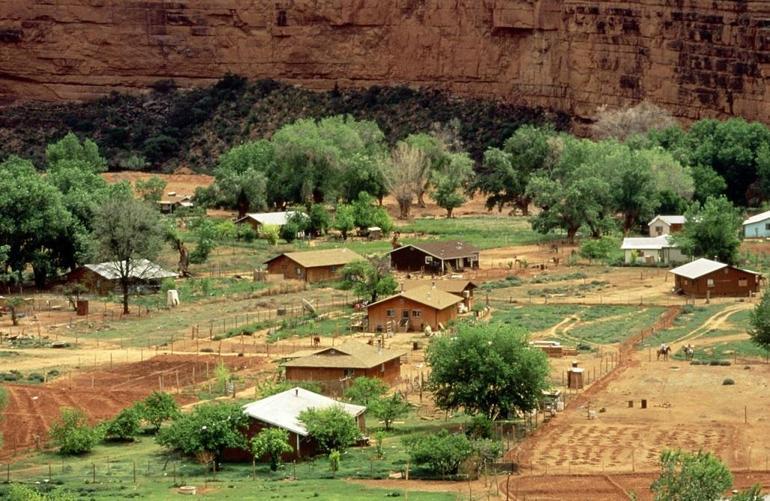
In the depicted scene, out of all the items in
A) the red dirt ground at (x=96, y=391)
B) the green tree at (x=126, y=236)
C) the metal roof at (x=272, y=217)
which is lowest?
the red dirt ground at (x=96, y=391)

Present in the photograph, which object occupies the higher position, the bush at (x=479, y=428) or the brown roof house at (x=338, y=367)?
the brown roof house at (x=338, y=367)

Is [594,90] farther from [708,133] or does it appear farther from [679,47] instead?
[708,133]

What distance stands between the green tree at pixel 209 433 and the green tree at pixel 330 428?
1678 mm

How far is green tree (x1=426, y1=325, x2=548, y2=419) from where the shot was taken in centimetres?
6184

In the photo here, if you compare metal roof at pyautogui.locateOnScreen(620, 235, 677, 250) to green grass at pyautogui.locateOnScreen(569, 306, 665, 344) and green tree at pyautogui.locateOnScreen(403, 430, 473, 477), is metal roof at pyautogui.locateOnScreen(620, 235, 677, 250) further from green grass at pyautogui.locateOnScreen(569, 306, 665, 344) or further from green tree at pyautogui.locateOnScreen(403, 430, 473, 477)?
green tree at pyautogui.locateOnScreen(403, 430, 473, 477)

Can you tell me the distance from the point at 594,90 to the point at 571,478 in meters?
88.5

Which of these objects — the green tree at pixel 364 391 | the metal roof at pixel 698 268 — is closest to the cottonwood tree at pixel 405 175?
the metal roof at pixel 698 268

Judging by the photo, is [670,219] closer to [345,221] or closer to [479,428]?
[345,221]

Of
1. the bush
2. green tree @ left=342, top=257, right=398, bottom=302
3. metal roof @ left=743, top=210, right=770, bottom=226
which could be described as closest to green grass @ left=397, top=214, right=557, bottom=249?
metal roof @ left=743, top=210, right=770, bottom=226

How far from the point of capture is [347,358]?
69375 millimetres

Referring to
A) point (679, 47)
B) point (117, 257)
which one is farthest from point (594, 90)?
point (117, 257)

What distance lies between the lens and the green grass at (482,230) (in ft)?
353

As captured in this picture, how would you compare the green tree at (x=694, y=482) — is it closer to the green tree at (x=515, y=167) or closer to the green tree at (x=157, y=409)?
the green tree at (x=157, y=409)

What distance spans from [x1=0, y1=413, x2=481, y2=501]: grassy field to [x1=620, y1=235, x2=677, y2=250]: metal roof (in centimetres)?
3809
